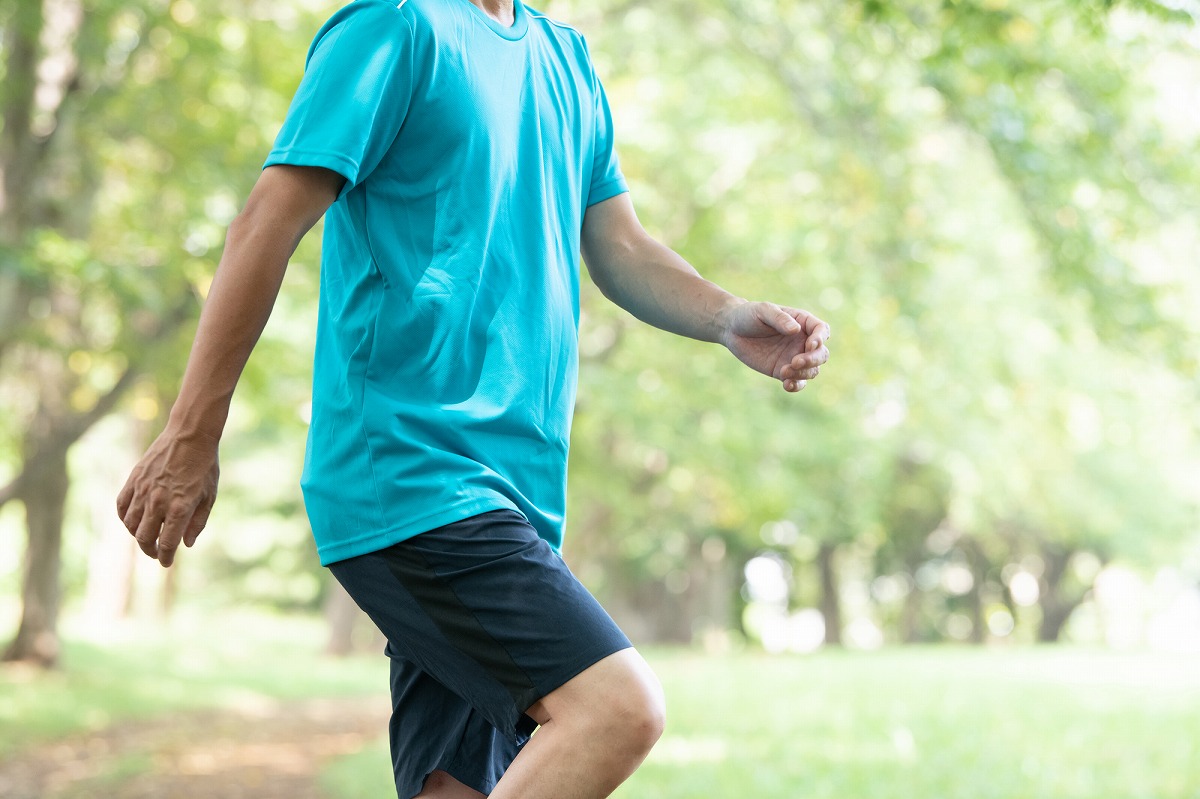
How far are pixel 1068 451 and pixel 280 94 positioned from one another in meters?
16.9

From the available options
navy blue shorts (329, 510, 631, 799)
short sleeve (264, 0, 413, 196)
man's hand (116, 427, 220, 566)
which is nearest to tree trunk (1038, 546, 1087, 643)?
navy blue shorts (329, 510, 631, 799)

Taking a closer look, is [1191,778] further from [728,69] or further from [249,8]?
[728,69]

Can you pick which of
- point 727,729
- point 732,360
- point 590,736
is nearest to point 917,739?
point 727,729

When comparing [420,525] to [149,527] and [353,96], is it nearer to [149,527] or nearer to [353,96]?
[149,527]

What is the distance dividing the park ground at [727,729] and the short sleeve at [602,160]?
5.08 m

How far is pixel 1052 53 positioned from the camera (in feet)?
25.4

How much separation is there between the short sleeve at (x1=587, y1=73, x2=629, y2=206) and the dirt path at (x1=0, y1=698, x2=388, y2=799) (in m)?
6.84

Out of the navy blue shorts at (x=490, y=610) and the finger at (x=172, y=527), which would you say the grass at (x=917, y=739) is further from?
the finger at (x=172, y=527)

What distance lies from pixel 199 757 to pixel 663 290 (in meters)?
9.22

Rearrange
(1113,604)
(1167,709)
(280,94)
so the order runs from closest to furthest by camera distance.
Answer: (280,94)
(1167,709)
(1113,604)

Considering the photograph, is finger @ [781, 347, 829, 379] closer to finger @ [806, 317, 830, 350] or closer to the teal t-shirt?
finger @ [806, 317, 830, 350]

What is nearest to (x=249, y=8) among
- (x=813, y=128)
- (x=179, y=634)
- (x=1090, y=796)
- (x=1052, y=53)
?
(x=813, y=128)

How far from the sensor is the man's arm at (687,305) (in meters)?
1.98

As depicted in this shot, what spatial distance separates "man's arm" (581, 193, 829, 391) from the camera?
1982 millimetres
